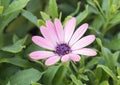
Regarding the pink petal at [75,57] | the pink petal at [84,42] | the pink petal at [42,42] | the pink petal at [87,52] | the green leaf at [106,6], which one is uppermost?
the green leaf at [106,6]

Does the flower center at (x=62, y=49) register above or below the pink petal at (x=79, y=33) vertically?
below

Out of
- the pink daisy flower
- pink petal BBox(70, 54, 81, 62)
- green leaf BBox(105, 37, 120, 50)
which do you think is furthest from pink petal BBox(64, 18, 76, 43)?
green leaf BBox(105, 37, 120, 50)

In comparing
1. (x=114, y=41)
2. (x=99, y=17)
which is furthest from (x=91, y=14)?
(x=114, y=41)

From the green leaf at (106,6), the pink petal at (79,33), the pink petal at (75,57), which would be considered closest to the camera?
the pink petal at (75,57)

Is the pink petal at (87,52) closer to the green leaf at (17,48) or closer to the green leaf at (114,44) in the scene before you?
the green leaf at (17,48)

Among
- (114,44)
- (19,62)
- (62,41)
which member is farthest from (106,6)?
(19,62)

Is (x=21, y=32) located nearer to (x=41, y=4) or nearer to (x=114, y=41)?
(x=41, y=4)

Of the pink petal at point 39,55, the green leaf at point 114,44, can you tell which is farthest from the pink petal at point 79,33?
the green leaf at point 114,44
